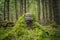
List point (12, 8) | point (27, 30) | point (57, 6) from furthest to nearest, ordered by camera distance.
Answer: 1. point (12, 8)
2. point (57, 6)
3. point (27, 30)

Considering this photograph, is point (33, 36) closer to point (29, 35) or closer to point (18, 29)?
point (29, 35)

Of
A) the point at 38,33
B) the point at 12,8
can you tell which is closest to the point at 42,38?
the point at 38,33

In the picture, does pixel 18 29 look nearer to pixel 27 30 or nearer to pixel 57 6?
pixel 27 30

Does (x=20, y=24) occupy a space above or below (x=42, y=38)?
above

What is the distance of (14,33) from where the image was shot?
20.8 feet

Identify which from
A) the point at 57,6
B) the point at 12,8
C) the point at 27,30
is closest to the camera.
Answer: the point at 27,30

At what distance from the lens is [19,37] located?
20.5 ft

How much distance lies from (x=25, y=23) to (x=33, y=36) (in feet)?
1.66

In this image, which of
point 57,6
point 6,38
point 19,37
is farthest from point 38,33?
point 57,6

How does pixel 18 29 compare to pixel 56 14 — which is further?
pixel 56 14

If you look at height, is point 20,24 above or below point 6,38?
above

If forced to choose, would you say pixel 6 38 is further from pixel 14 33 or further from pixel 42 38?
pixel 42 38

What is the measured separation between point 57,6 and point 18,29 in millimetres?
12279

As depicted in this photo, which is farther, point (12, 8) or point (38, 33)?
point (12, 8)
